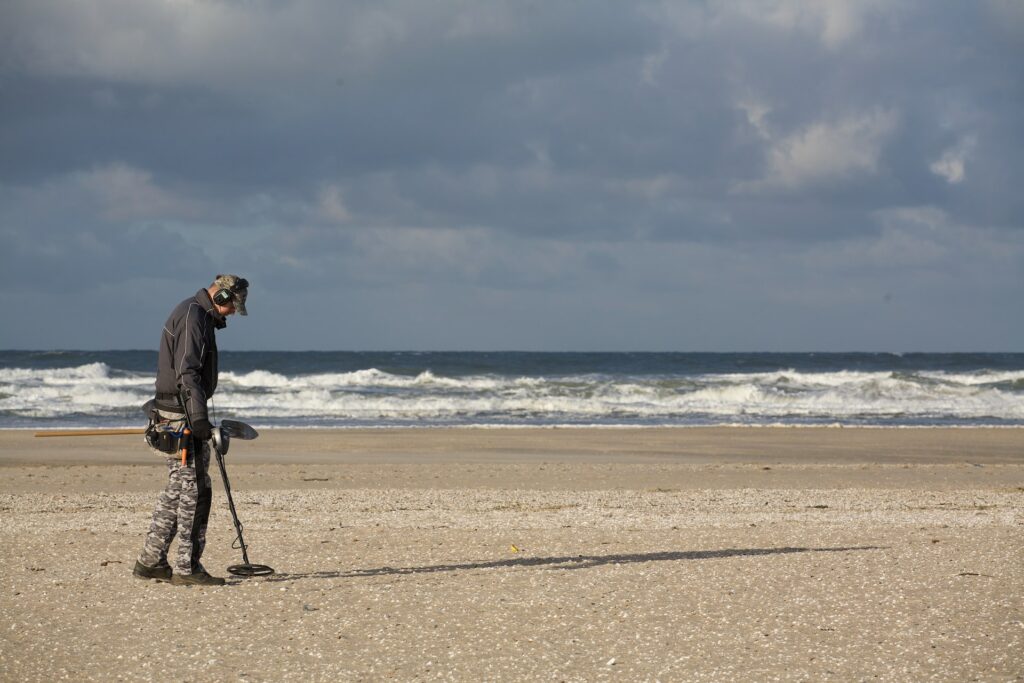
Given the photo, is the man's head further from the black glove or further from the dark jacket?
the black glove

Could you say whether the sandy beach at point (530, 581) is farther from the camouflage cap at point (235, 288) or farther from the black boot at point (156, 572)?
the camouflage cap at point (235, 288)

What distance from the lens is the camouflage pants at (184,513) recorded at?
6504 millimetres

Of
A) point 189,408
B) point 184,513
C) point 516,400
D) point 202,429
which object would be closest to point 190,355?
point 189,408

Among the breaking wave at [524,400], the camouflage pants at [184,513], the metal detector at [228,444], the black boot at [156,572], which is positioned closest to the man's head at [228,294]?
the metal detector at [228,444]

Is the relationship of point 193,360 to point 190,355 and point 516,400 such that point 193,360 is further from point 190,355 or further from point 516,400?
point 516,400

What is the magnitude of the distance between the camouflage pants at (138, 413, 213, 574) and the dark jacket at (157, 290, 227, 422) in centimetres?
34

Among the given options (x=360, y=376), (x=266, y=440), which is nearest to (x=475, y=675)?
(x=266, y=440)

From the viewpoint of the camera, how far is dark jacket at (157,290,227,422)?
6281 mm

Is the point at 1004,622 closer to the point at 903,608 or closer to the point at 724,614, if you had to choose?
the point at 903,608

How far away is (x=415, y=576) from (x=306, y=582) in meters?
0.71

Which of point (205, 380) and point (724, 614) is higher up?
point (205, 380)

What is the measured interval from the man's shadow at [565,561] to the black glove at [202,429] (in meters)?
1.17

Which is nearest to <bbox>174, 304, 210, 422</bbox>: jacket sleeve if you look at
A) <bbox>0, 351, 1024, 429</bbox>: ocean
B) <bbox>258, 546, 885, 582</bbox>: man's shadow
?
<bbox>258, 546, 885, 582</bbox>: man's shadow

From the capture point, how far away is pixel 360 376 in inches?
1847
